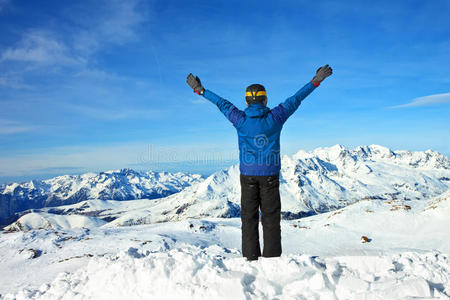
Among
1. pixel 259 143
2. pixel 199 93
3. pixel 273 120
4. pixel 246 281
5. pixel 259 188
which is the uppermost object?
pixel 199 93

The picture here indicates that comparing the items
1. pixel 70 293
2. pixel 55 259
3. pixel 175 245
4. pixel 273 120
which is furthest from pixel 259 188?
pixel 55 259

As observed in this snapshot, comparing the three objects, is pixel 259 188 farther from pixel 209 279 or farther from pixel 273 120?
pixel 209 279

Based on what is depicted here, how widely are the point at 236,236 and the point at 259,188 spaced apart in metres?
11.6

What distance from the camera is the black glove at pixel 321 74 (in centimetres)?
650

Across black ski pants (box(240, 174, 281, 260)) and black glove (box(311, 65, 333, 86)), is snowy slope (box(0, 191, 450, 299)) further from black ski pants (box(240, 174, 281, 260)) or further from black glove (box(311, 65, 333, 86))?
black glove (box(311, 65, 333, 86))

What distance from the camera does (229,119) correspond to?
7121mm

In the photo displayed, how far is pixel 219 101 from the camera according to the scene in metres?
7.27

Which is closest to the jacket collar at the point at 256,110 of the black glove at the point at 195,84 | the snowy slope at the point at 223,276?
the black glove at the point at 195,84

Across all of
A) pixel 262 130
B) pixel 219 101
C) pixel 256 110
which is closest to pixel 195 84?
pixel 219 101

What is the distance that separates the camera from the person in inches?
266

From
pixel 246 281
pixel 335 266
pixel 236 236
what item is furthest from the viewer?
pixel 236 236

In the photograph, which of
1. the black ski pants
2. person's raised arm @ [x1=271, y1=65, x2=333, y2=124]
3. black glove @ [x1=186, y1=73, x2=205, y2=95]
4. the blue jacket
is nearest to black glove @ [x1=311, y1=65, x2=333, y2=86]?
person's raised arm @ [x1=271, y1=65, x2=333, y2=124]

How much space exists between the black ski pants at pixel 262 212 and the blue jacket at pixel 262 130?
0.77 feet

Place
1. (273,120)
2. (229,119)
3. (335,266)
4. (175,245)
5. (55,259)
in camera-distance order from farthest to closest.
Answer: (175,245) → (55,259) → (229,119) → (273,120) → (335,266)
